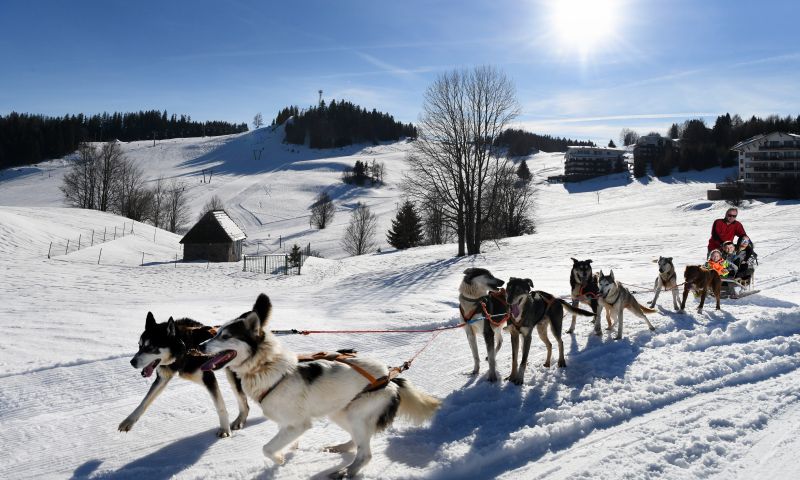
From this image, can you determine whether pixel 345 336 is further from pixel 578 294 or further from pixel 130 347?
pixel 578 294

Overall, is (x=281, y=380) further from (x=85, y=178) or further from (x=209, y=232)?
(x=85, y=178)

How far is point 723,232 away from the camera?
12883mm

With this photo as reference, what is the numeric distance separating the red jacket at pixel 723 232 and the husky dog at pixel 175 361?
12.5 meters

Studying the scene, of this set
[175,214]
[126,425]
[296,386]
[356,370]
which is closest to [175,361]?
[126,425]

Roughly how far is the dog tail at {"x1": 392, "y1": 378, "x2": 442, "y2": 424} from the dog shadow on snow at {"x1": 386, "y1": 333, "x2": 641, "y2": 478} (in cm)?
46

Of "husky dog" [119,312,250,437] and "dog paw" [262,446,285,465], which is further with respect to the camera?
"husky dog" [119,312,250,437]

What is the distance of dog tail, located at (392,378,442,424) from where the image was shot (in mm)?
4781

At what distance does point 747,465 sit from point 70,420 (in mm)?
7139

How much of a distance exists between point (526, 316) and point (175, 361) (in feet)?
14.9

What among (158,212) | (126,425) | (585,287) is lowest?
(126,425)

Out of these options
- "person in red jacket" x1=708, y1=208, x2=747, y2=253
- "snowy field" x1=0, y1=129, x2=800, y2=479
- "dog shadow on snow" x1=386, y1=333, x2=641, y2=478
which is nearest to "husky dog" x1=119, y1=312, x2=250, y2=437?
"snowy field" x1=0, y1=129, x2=800, y2=479

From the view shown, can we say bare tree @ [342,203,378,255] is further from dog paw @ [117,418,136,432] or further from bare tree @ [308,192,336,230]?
dog paw @ [117,418,136,432]

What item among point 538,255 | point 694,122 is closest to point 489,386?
point 538,255

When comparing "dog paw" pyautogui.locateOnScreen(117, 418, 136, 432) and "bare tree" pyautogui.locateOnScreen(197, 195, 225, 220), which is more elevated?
"bare tree" pyautogui.locateOnScreen(197, 195, 225, 220)
